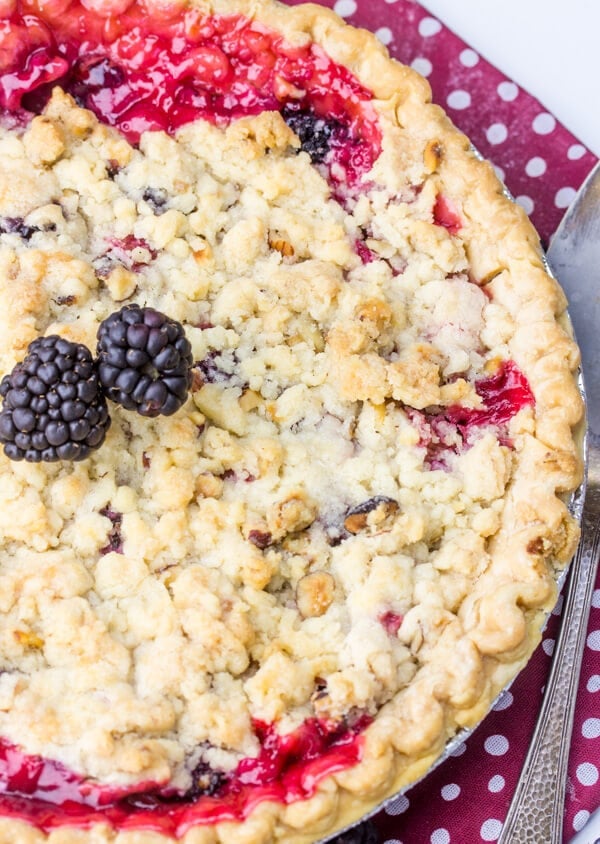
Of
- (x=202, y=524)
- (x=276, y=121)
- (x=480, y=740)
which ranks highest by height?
(x=276, y=121)

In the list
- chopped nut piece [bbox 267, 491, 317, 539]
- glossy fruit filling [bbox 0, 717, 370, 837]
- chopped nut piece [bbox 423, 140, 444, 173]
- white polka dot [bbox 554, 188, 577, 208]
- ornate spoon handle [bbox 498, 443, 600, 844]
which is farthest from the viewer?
white polka dot [bbox 554, 188, 577, 208]

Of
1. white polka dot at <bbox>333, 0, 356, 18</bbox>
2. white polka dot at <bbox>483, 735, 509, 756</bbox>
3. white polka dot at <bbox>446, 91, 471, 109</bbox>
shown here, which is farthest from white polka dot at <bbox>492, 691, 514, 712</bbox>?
white polka dot at <bbox>333, 0, 356, 18</bbox>

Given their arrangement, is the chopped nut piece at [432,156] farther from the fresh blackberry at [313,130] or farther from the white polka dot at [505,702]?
the white polka dot at [505,702]

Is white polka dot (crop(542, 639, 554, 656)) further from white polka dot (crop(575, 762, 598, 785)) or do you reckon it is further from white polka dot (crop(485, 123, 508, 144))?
white polka dot (crop(485, 123, 508, 144))

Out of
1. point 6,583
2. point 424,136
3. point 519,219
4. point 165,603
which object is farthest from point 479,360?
point 6,583

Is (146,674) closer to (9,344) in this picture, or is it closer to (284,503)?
(284,503)
